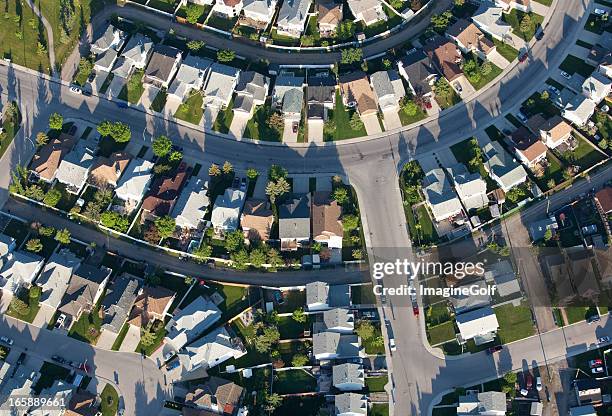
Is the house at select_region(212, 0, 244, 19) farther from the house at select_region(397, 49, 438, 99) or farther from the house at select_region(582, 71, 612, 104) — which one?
the house at select_region(582, 71, 612, 104)

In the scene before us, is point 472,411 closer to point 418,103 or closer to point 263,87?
point 418,103

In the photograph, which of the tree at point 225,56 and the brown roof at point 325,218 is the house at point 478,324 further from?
the tree at point 225,56

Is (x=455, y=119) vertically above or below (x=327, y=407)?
above

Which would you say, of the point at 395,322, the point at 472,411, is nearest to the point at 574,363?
the point at 472,411

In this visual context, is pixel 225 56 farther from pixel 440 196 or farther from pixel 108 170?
pixel 440 196

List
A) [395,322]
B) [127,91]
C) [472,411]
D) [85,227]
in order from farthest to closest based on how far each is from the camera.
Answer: [127,91] → [85,227] → [395,322] → [472,411]

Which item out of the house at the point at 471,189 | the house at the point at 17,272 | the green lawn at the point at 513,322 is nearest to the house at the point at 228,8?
the house at the point at 471,189

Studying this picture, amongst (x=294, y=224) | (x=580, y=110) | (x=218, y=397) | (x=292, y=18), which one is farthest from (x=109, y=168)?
(x=580, y=110)
